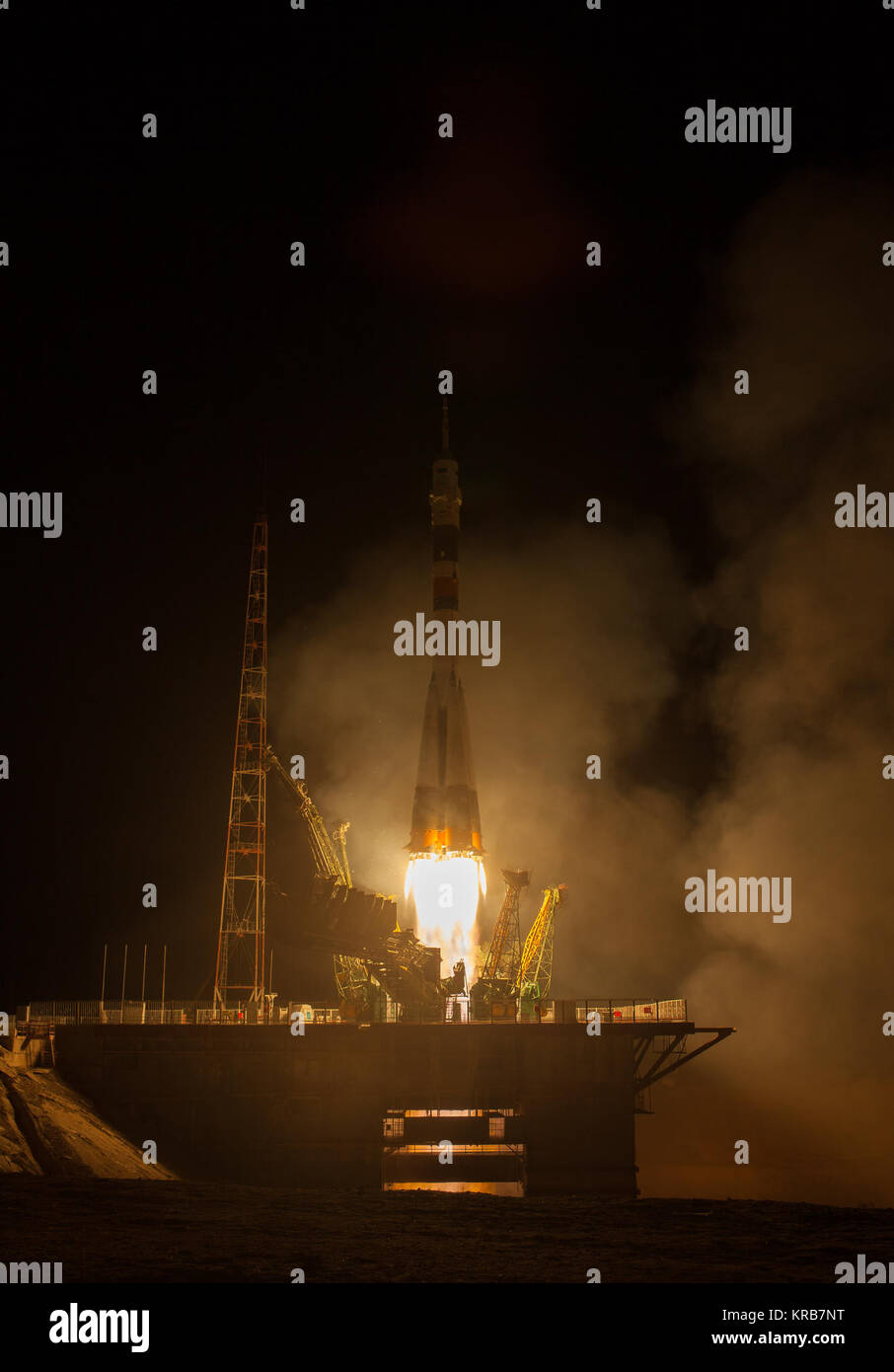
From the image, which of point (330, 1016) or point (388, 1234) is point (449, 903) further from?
point (388, 1234)

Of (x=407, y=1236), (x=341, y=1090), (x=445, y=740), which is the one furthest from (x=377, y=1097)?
(x=445, y=740)

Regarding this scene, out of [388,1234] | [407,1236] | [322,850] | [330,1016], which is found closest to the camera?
[407,1236]

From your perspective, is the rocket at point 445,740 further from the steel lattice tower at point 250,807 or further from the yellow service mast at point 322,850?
the steel lattice tower at point 250,807

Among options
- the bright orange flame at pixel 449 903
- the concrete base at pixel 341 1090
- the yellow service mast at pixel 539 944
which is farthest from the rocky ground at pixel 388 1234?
the bright orange flame at pixel 449 903

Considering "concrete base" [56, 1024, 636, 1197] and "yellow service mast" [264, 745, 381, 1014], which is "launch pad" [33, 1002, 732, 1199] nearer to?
"concrete base" [56, 1024, 636, 1197]

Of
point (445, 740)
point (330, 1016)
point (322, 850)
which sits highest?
point (445, 740)

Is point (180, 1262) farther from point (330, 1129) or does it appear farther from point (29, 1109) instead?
point (330, 1129)
